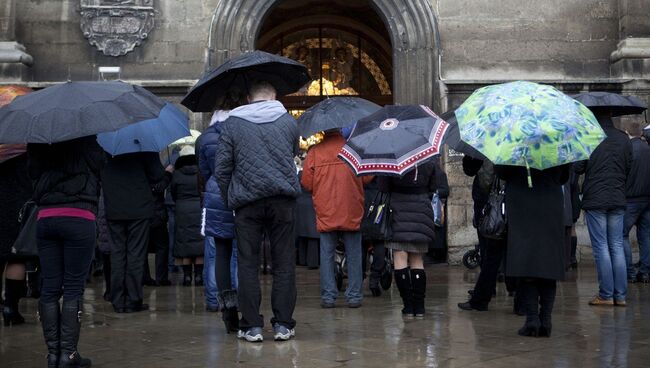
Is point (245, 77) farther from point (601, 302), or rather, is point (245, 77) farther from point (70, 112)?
point (601, 302)

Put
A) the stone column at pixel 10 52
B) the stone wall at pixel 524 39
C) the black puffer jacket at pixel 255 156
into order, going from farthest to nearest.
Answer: the stone wall at pixel 524 39 < the stone column at pixel 10 52 < the black puffer jacket at pixel 255 156

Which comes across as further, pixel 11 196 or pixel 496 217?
pixel 11 196

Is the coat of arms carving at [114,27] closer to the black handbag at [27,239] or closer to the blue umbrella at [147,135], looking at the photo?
the blue umbrella at [147,135]

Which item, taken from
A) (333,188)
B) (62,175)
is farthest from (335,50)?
(62,175)

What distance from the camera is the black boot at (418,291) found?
8.75 meters

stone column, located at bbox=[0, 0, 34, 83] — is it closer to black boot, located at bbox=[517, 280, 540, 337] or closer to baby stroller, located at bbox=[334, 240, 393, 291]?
baby stroller, located at bbox=[334, 240, 393, 291]

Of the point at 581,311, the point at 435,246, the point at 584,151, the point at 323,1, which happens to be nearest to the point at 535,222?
the point at 584,151

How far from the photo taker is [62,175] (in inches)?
262

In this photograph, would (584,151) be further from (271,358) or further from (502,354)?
(271,358)

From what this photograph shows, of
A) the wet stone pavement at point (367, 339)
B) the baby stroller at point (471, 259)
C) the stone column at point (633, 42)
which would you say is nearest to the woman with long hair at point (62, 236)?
the wet stone pavement at point (367, 339)

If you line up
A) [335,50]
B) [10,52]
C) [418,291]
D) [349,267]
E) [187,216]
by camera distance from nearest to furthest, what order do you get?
[418,291] → [349,267] → [187,216] → [10,52] → [335,50]

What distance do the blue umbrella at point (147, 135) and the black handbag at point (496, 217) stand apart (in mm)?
2794

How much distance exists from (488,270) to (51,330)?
401cm

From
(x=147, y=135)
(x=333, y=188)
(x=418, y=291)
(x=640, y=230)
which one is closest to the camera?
(x=418, y=291)
